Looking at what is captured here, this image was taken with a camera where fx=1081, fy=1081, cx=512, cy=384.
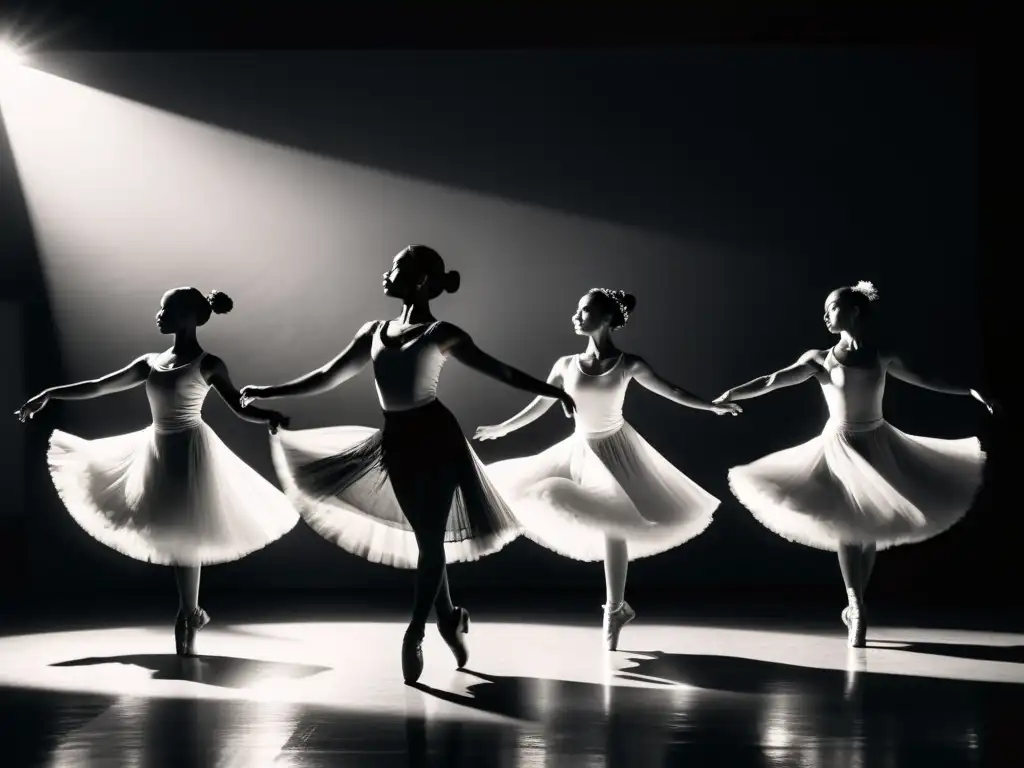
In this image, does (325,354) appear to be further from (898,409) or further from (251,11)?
(898,409)

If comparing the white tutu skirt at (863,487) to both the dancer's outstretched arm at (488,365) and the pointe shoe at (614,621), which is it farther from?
the dancer's outstretched arm at (488,365)

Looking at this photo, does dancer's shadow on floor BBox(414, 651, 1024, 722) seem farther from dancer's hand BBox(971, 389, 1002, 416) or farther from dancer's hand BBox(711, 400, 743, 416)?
dancer's hand BBox(971, 389, 1002, 416)

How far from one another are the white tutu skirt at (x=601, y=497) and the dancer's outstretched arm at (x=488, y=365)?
0.46 m

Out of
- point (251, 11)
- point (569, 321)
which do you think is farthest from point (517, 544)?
point (251, 11)

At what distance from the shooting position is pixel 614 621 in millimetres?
3912

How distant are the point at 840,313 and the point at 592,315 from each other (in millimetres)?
939

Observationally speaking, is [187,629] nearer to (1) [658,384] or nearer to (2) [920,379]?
(1) [658,384]

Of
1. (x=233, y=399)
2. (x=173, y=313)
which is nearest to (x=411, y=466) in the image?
(x=233, y=399)

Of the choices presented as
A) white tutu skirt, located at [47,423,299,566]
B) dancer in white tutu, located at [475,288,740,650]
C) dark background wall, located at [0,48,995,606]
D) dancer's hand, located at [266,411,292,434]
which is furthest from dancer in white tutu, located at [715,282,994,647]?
white tutu skirt, located at [47,423,299,566]

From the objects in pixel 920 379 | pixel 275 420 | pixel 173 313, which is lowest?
pixel 275 420

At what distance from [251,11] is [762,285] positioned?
2783mm

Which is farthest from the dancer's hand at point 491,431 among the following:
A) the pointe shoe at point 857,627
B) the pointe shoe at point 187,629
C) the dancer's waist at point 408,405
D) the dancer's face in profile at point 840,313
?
the pointe shoe at point 857,627

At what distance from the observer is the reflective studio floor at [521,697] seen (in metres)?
2.52

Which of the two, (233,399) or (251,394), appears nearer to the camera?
(251,394)
